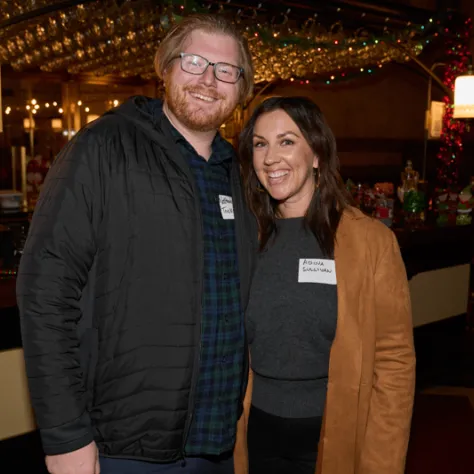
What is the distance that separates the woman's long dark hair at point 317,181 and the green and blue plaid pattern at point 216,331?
23 cm

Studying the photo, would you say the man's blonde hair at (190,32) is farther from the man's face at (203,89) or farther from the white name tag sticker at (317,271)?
the white name tag sticker at (317,271)

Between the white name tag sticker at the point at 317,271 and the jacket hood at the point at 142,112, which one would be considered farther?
the white name tag sticker at the point at 317,271

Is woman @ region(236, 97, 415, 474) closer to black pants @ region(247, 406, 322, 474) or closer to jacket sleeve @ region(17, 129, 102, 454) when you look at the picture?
black pants @ region(247, 406, 322, 474)

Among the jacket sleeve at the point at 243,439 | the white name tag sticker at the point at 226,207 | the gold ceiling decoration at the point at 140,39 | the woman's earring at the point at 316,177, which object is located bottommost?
the jacket sleeve at the point at 243,439

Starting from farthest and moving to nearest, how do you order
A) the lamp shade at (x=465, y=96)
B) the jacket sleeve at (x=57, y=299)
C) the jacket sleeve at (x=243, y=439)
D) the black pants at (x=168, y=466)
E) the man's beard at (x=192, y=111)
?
the lamp shade at (x=465, y=96)
the jacket sleeve at (x=243, y=439)
the man's beard at (x=192, y=111)
the black pants at (x=168, y=466)
the jacket sleeve at (x=57, y=299)

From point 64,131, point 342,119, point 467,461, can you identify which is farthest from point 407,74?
point 467,461

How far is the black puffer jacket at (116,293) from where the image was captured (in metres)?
1.29

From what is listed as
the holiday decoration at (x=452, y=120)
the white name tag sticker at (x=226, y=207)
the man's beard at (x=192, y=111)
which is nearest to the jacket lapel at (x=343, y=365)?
the white name tag sticker at (x=226, y=207)

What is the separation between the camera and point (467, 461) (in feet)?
10.4

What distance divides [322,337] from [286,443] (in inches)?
12.5

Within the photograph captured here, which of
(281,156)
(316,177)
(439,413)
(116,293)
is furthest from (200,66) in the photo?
(439,413)

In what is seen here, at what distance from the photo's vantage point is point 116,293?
1.37 m

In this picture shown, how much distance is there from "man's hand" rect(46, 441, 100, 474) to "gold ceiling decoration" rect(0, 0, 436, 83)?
3.06 metres

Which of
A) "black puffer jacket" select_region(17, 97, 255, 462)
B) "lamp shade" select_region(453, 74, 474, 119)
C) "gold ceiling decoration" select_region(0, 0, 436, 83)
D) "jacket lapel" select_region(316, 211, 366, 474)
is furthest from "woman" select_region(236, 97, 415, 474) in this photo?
"lamp shade" select_region(453, 74, 474, 119)
